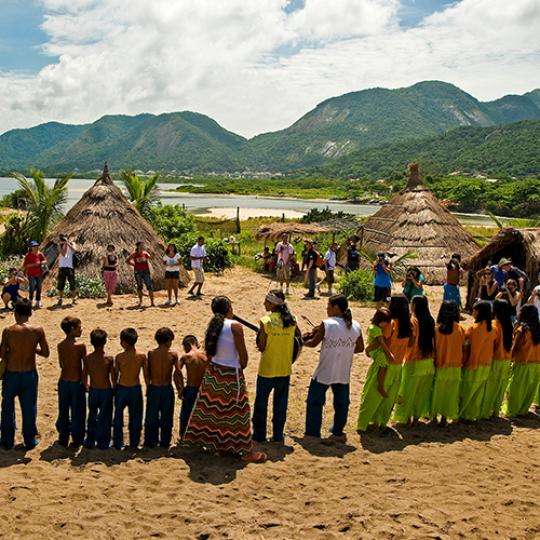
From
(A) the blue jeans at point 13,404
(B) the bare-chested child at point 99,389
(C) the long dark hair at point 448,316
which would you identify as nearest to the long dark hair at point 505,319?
(C) the long dark hair at point 448,316

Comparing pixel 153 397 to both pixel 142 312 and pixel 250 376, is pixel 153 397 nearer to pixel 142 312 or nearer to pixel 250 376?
pixel 250 376

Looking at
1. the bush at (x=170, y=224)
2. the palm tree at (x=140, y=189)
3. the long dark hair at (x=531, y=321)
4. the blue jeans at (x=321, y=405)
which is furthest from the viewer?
the bush at (x=170, y=224)

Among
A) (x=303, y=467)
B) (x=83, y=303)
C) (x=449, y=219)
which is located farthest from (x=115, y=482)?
(x=449, y=219)

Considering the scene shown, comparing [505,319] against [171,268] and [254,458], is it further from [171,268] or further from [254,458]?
[171,268]

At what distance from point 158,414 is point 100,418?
1.56 feet

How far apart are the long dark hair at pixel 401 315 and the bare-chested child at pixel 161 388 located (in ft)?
6.55

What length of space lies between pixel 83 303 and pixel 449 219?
11603mm

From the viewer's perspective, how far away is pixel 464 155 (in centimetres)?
11450

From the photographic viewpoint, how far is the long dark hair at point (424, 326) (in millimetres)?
5380

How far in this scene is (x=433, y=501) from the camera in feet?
13.5

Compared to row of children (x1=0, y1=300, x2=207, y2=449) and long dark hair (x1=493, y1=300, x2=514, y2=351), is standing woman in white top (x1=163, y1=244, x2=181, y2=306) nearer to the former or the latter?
row of children (x1=0, y1=300, x2=207, y2=449)

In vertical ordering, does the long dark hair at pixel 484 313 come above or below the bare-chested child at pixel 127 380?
above

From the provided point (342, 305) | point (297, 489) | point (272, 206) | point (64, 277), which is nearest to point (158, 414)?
point (297, 489)

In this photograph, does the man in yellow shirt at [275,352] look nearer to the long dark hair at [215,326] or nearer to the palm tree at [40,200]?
the long dark hair at [215,326]
